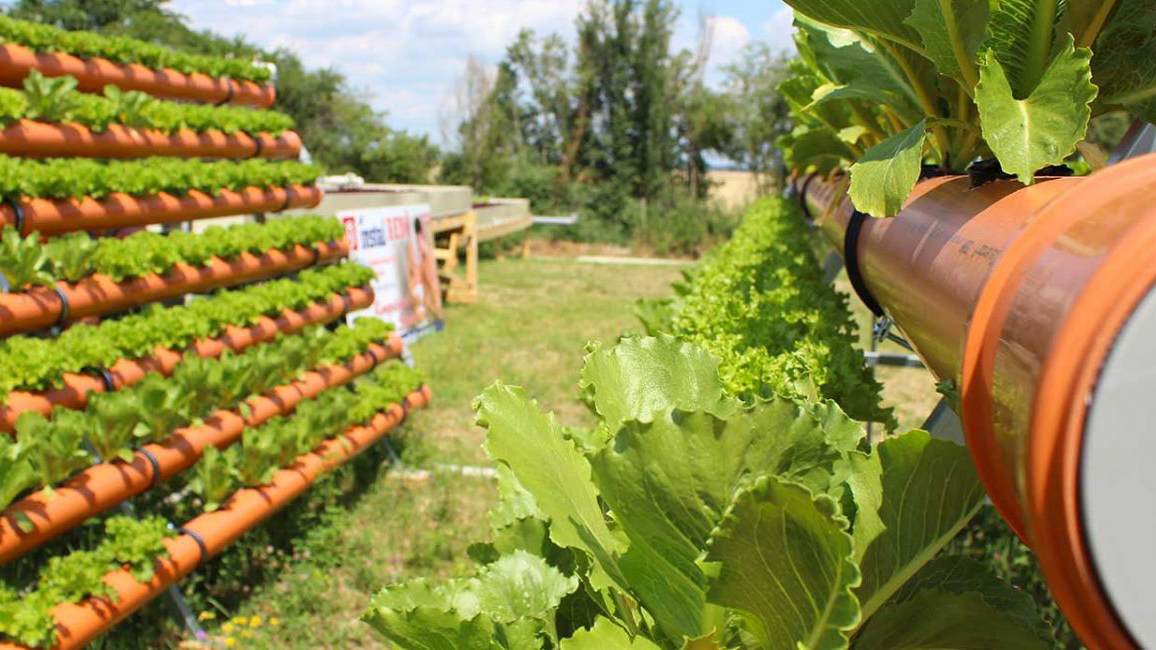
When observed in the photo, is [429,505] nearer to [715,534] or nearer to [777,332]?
[777,332]

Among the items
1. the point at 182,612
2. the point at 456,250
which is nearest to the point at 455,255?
the point at 456,250

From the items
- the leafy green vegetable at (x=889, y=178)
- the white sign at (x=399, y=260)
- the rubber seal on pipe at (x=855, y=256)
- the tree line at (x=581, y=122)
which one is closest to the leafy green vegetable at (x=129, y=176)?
the rubber seal on pipe at (x=855, y=256)

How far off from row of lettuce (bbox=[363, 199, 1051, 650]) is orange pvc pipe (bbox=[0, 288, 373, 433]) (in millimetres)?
3022

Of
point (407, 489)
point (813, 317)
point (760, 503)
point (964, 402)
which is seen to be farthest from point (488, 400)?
point (407, 489)

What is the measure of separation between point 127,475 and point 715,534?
3.69 m

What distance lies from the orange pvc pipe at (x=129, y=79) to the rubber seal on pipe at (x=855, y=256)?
369cm

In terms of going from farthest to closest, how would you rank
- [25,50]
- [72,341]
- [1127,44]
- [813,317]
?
[25,50] < [72,341] < [813,317] < [1127,44]

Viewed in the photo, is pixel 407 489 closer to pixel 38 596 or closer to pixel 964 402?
pixel 38 596

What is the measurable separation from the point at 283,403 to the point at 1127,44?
4.44 m

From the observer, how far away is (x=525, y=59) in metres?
34.6

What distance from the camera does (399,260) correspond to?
10.7m

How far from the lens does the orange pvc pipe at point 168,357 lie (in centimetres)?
350

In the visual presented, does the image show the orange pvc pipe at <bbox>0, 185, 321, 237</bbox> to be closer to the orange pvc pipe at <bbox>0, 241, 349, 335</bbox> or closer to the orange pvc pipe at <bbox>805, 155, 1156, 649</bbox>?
the orange pvc pipe at <bbox>0, 241, 349, 335</bbox>

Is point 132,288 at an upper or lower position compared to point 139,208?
lower
